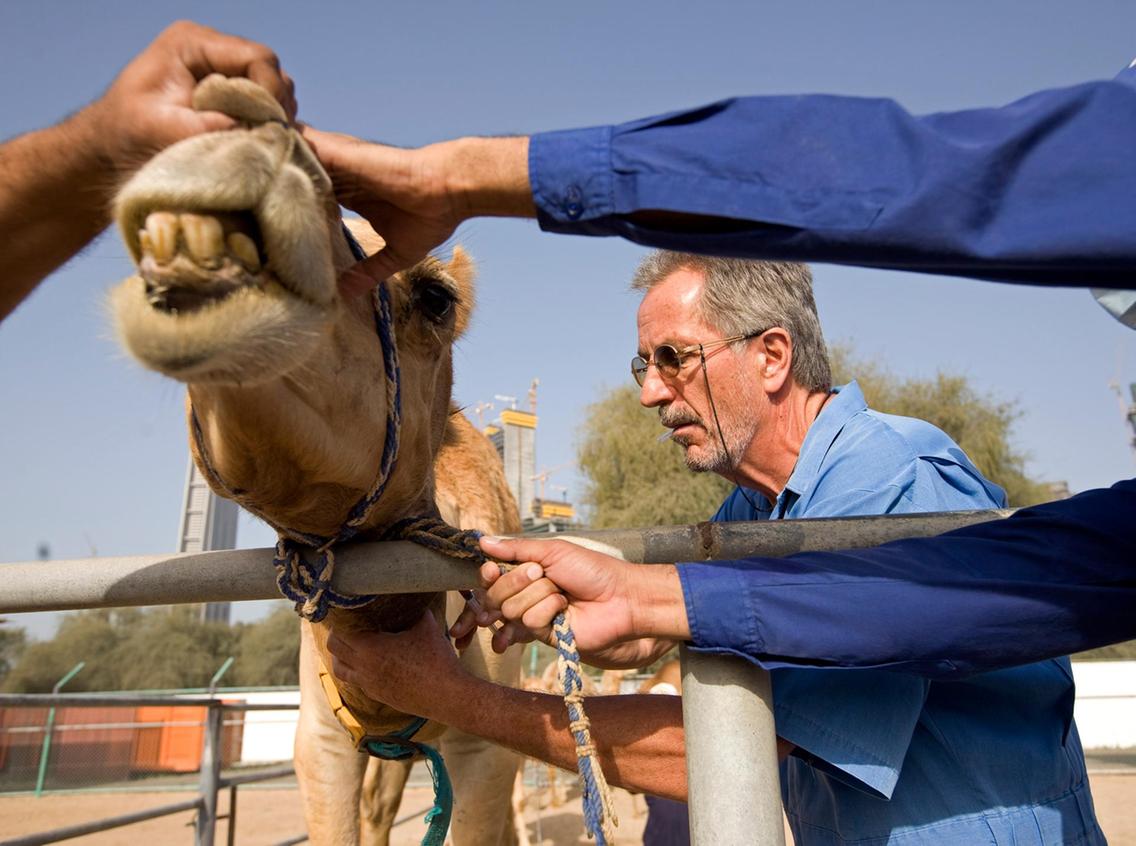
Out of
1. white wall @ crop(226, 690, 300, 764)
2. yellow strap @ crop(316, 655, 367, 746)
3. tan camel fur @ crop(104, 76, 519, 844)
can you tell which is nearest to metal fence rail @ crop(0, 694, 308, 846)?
yellow strap @ crop(316, 655, 367, 746)

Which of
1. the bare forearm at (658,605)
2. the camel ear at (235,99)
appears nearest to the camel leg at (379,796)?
the bare forearm at (658,605)

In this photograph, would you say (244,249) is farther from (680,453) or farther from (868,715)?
(680,453)

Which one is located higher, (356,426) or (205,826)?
(356,426)

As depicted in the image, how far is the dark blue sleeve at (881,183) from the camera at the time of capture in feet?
3.55

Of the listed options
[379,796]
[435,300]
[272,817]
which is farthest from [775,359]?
[272,817]

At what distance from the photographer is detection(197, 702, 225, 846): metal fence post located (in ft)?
15.7

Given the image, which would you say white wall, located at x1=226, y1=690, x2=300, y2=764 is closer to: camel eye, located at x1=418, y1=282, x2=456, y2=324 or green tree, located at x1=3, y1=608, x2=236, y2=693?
green tree, located at x1=3, y1=608, x2=236, y2=693

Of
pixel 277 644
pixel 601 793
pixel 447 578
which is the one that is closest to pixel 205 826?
pixel 447 578

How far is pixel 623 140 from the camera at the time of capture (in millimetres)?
1226

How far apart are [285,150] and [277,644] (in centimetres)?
3904

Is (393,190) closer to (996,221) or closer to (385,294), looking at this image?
(385,294)

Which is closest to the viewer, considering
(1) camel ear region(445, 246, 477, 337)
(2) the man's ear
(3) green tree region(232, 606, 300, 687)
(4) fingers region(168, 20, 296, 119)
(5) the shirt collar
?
(4) fingers region(168, 20, 296, 119)

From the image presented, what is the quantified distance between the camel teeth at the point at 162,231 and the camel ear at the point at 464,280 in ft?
6.57

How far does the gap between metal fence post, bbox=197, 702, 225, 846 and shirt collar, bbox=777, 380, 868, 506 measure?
3963 mm
